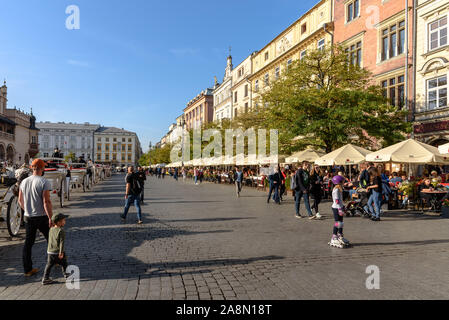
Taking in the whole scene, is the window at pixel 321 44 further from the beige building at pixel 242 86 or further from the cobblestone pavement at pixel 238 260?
the cobblestone pavement at pixel 238 260

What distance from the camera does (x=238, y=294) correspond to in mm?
3969

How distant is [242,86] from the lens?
4509 centimetres

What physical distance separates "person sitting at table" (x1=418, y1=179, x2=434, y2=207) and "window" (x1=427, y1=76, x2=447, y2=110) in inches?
348

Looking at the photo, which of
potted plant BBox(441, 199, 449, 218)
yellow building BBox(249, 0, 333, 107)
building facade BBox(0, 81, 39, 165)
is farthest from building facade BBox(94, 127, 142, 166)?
potted plant BBox(441, 199, 449, 218)

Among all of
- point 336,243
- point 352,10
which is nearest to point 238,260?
point 336,243

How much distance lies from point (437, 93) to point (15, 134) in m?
64.5

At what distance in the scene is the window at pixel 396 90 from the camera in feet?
68.5

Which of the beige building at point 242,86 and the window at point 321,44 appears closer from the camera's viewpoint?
the window at point 321,44

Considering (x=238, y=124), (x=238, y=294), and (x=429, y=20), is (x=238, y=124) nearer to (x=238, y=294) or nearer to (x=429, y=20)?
(x=429, y=20)

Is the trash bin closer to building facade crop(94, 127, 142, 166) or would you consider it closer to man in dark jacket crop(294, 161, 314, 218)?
man in dark jacket crop(294, 161, 314, 218)

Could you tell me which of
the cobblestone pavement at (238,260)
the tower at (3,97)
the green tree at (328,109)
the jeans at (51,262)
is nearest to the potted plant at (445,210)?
the cobblestone pavement at (238,260)

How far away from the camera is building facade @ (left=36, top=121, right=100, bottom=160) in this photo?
12694cm

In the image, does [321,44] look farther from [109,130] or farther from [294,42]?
[109,130]

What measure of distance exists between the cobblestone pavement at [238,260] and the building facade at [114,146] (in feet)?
428
